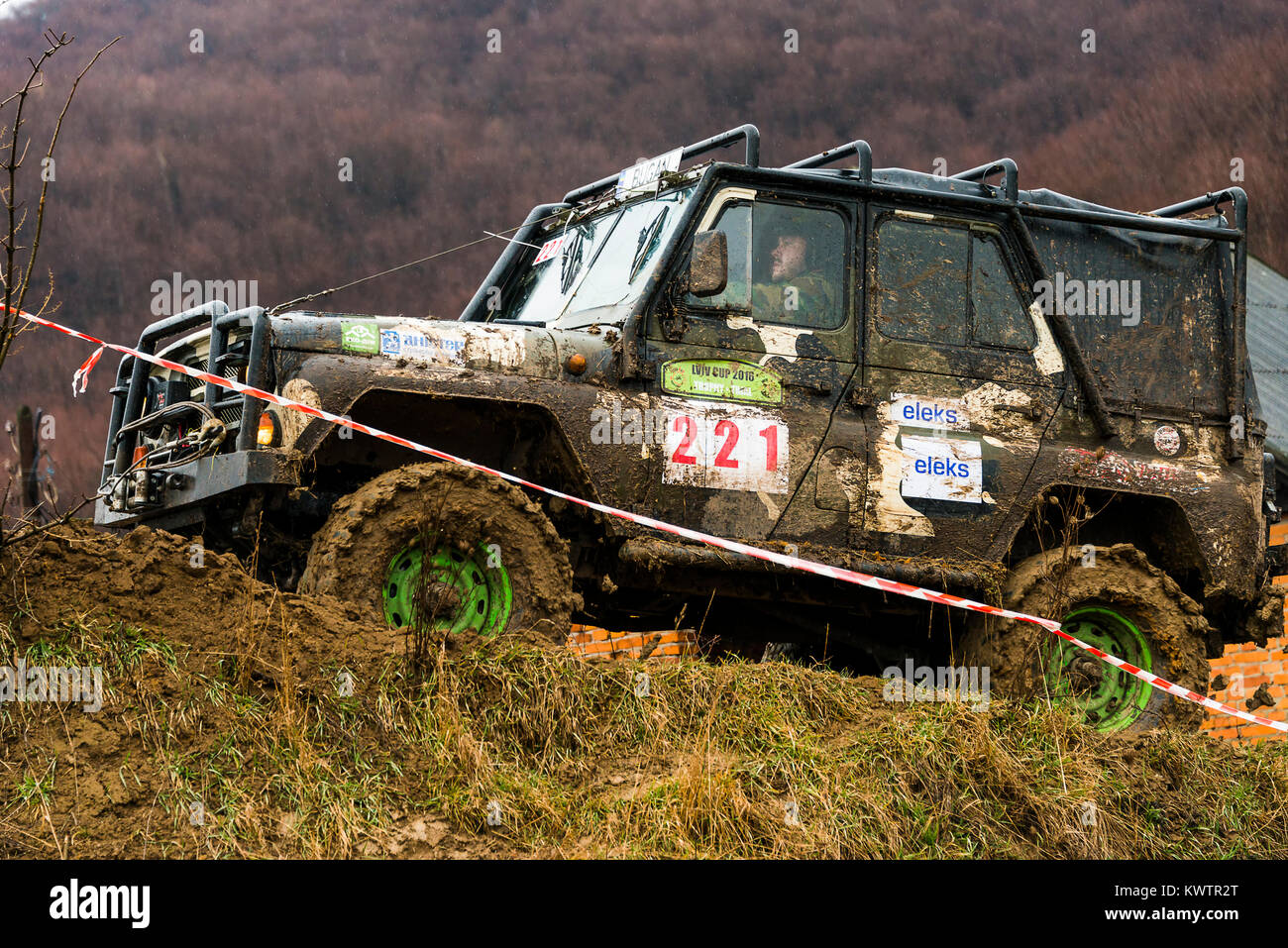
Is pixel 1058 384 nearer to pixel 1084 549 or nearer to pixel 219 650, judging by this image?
pixel 1084 549

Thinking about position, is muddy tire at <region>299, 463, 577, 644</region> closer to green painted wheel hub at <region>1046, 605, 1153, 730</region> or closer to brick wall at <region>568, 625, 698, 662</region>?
brick wall at <region>568, 625, 698, 662</region>

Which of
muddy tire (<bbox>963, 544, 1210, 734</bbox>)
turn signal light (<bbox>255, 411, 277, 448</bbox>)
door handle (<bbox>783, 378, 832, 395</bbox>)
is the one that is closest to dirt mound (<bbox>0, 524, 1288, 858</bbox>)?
turn signal light (<bbox>255, 411, 277, 448</bbox>)

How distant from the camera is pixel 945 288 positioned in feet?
26.9

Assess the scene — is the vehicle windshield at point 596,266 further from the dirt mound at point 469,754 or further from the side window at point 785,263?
the dirt mound at point 469,754

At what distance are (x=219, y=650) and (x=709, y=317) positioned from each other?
9.67 feet

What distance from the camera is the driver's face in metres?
7.82

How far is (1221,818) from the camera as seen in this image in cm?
681

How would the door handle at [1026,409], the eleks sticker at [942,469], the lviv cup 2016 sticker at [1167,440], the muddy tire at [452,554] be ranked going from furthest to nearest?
the lviv cup 2016 sticker at [1167,440] → the door handle at [1026,409] → the eleks sticker at [942,469] → the muddy tire at [452,554]

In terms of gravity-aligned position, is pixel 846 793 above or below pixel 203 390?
below

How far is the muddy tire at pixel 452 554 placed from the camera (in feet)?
21.2

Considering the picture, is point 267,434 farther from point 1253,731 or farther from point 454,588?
point 1253,731

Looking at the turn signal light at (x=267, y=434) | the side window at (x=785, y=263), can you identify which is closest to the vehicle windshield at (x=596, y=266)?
the side window at (x=785, y=263)

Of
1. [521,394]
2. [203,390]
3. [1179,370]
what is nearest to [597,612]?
[521,394]

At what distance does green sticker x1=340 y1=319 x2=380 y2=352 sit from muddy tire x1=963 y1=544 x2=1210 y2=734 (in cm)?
340
